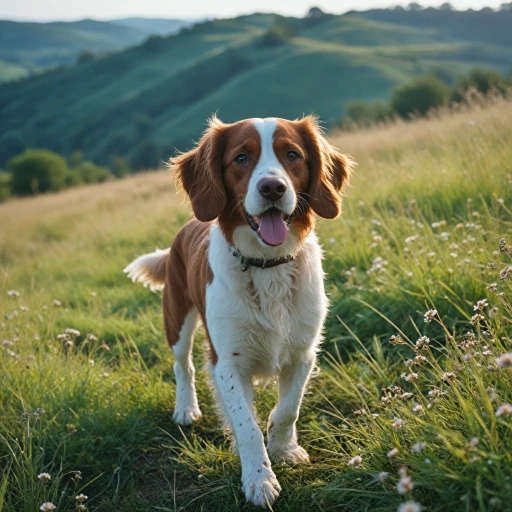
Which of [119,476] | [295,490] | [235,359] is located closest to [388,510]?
[295,490]

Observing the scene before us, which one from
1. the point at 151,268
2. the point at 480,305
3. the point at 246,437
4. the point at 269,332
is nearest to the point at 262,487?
the point at 246,437

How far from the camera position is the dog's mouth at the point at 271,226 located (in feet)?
9.73

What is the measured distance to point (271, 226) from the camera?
9.77ft

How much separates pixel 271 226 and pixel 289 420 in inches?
40.3

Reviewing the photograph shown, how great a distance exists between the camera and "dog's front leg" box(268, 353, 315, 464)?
122 inches

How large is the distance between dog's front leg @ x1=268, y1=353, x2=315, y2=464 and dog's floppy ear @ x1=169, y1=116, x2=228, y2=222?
0.97 metres

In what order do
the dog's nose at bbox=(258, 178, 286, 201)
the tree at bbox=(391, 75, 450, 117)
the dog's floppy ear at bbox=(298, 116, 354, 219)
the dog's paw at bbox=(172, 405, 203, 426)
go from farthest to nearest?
1. the tree at bbox=(391, 75, 450, 117)
2. the dog's paw at bbox=(172, 405, 203, 426)
3. the dog's floppy ear at bbox=(298, 116, 354, 219)
4. the dog's nose at bbox=(258, 178, 286, 201)

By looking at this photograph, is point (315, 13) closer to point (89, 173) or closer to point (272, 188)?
point (89, 173)

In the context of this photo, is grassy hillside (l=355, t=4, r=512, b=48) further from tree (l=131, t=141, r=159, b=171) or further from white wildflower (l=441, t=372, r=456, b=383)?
white wildflower (l=441, t=372, r=456, b=383)

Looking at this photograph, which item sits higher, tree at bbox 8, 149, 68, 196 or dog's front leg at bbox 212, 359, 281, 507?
dog's front leg at bbox 212, 359, 281, 507

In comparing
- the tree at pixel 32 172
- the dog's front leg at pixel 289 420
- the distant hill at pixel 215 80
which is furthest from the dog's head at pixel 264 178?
the distant hill at pixel 215 80

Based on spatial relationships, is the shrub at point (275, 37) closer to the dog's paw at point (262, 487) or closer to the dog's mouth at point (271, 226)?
the dog's mouth at point (271, 226)

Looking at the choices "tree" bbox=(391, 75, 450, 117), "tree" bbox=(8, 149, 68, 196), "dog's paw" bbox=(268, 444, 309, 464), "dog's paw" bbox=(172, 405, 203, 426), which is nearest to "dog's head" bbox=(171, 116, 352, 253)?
"dog's paw" bbox=(268, 444, 309, 464)

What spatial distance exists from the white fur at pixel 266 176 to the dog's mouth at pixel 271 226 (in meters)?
0.06
